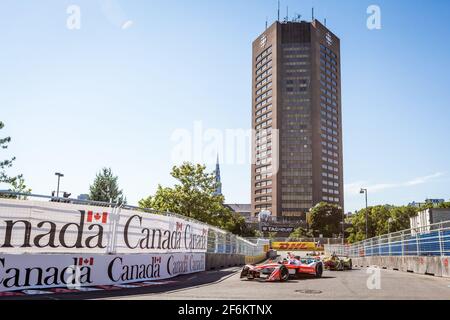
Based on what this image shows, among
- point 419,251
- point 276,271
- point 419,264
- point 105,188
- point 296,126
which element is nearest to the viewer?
point 276,271

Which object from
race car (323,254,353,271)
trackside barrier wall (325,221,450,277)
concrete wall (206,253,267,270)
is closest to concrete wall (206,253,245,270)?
concrete wall (206,253,267,270)

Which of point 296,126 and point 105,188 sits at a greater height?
point 296,126

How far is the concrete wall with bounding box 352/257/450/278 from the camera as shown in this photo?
14.6 meters

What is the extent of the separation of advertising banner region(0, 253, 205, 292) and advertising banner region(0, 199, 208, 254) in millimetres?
206

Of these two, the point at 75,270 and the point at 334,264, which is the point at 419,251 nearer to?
the point at 334,264

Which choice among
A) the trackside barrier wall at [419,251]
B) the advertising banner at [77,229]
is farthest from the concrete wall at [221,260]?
the trackside barrier wall at [419,251]

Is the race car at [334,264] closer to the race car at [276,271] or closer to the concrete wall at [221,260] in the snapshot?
the race car at [276,271]

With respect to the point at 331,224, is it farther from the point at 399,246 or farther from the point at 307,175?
the point at 399,246

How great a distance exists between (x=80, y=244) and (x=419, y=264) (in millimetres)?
14989

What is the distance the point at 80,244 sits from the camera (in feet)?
34.5

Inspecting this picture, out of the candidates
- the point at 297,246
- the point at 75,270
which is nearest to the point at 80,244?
the point at 75,270

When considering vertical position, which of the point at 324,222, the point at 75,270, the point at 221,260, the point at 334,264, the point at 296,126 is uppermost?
the point at 296,126

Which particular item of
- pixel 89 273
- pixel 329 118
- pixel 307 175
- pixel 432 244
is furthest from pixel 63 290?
pixel 329 118
